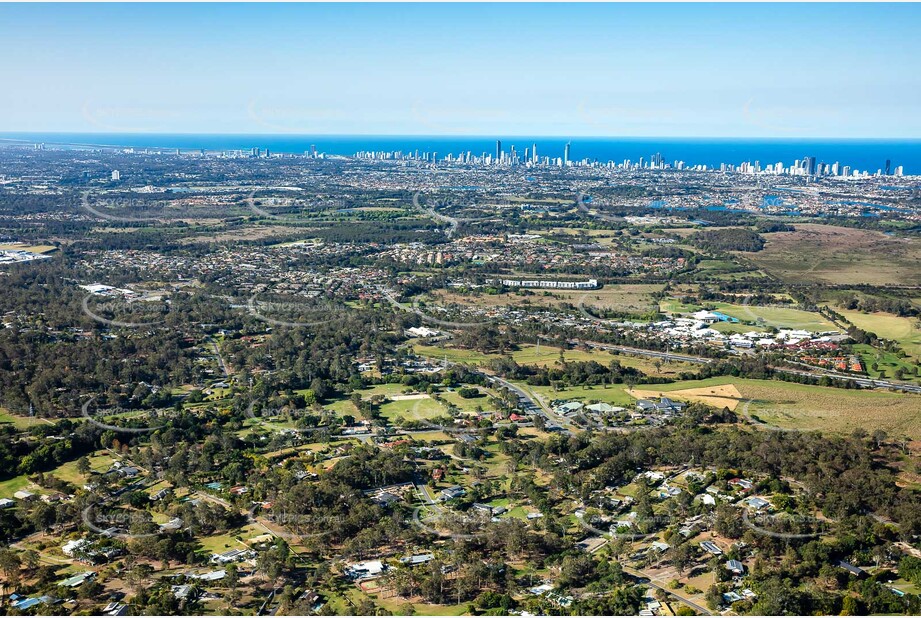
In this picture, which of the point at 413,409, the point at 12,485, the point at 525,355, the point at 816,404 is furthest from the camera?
the point at 525,355

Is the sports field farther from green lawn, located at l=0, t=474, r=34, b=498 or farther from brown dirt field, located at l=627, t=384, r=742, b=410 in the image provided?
green lawn, located at l=0, t=474, r=34, b=498

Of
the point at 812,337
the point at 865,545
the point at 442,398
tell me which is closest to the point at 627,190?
the point at 812,337

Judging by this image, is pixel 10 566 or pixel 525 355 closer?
pixel 10 566

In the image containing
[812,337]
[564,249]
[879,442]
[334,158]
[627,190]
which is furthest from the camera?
[334,158]

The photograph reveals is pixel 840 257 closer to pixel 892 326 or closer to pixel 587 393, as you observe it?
pixel 892 326

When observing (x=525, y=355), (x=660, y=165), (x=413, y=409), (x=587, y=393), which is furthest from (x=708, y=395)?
A: (x=660, y=165)

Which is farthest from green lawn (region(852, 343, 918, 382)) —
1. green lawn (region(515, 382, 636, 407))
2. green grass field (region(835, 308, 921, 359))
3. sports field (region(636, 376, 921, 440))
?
green lawn (region(515, 382, 636, 407))

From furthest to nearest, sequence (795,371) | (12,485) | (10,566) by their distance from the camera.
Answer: (795,371) → (12,485) → (10,566)

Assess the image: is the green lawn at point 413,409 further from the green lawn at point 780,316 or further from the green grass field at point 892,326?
the green grass field at point 892,326

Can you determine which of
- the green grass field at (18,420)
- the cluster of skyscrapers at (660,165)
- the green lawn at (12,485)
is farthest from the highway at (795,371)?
the cluster of skyscrapers at (660,165)

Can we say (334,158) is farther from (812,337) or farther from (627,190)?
(812,337)

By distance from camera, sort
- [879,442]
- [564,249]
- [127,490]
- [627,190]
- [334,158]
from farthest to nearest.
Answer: [334,158]
[627,190]
[564,249]
[879,442]
[127,490]
